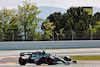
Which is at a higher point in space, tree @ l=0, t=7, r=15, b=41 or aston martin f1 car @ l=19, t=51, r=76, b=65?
tree @ l=0, t=7, r=15, b=41

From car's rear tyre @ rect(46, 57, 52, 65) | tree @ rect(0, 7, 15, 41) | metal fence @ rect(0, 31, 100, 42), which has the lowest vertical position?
car's rear tyre @ rect(46, 57, 52, 65)

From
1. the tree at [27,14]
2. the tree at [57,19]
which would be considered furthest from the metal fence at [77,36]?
the tree at [57,19]

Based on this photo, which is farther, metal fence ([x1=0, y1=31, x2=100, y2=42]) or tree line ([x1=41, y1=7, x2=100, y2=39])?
tree line ([x1=41, y1=7, x2=100, y2=39])

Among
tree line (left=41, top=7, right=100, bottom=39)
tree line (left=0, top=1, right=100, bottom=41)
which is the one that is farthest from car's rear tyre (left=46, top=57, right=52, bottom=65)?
tree line (left=41, top=7, right=100, bottom=39)

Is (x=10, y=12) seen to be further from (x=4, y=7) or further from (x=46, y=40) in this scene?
(x=46, y=40)

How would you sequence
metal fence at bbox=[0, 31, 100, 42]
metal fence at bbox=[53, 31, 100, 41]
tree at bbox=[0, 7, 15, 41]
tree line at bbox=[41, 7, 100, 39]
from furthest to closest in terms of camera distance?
tree line at bbox=[41, 7, 100, 39]
tree at bbox=[0, 7, 15, 41]
metal fence at bbox=[53, 31, 100, 41]
metal fence at bbox=[0, 31, 100, 42]

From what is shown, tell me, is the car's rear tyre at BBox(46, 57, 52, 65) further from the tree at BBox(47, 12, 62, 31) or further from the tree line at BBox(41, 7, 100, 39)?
the tree at BBox(47, 12, 62, 31)

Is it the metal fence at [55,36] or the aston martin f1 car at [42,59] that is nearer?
the aston martin f1 car at [42,59]

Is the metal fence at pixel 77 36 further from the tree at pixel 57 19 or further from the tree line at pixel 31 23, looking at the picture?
the tree at pixel 57 19

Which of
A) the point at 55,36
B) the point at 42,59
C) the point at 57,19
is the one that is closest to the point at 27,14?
the point at 55,36

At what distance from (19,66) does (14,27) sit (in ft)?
72.2

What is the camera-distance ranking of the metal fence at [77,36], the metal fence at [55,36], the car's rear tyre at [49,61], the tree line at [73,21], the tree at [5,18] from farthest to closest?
1. the tree line at [73,21]
2. the tree at [5,18]
3. the metal fence at [77,36]
4. the metal fence at [55,36]
5. the car's rear tyre at [49,61]

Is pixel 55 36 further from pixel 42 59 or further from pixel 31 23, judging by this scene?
pixel 42 59

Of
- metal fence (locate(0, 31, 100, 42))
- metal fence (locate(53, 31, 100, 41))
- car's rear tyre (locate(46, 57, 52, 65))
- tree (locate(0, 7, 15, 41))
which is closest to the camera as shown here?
car's rear tyre (locate(46, 57, 52, 65))
